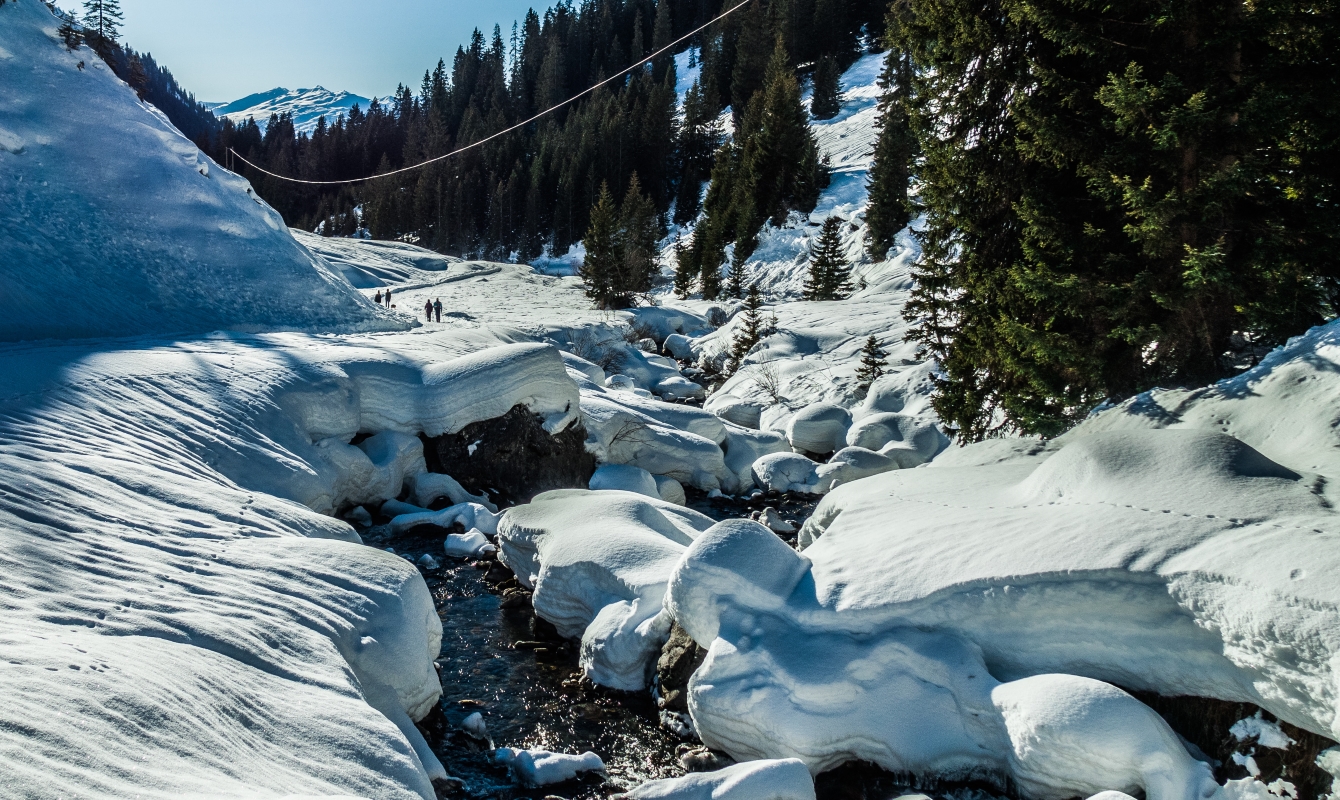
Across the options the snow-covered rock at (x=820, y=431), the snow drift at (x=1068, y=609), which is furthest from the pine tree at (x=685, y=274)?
the snow drift at (x=1068, y=609)

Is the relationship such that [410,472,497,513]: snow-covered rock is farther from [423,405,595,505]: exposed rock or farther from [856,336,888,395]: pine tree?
[856,336,888,395]: pine tree

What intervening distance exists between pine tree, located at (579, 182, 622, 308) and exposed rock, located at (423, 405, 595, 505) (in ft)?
82.5

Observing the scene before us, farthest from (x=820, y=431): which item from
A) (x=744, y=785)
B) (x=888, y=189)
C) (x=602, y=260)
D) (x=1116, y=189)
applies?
(x=602, y=260)

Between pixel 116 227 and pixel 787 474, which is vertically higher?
pixel 116 227

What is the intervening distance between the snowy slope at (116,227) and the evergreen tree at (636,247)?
21743 millimetres

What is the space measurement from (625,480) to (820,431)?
22.0 feet

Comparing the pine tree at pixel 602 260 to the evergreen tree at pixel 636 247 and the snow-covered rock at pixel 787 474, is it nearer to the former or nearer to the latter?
the evergreen tree at pixel 636 247

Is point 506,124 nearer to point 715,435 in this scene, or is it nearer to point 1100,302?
point 715,435

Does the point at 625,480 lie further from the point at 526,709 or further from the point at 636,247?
the point at 636,247

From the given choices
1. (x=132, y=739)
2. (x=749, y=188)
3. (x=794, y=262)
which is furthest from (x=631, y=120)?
(x=132, y=739)

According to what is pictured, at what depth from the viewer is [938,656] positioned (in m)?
6.38

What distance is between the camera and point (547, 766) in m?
6.38

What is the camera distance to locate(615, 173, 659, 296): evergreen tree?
4081cm

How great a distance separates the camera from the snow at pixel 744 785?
559 centimetres
